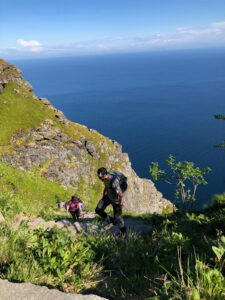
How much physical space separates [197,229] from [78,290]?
550 centimetres

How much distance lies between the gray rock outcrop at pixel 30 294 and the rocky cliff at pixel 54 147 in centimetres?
3430

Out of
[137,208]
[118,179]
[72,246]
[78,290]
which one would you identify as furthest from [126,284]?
[137,208]

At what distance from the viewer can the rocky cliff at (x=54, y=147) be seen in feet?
126

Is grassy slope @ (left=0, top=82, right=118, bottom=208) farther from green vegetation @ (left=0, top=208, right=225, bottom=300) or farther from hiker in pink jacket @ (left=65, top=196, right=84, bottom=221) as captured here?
green vegetation @ (left=0, top=208, right=225, bottom=300)

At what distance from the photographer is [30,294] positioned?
2973 millimetres

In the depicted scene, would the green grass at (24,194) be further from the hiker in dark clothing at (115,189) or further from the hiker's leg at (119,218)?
the hiker's leg at (119,218)

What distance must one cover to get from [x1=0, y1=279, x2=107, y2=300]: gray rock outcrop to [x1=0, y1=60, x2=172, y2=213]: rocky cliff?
34300 millimetres

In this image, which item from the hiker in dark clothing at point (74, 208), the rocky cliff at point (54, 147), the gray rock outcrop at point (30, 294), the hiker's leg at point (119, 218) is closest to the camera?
the gray rock outcrop at point (30, 294)

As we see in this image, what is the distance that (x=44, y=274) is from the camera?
375 centimetres

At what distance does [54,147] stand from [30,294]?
41166 millimetres

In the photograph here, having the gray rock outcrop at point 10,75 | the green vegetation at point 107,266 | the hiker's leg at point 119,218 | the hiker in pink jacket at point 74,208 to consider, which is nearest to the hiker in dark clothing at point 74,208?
the hiker in pink jacket at point 74,208

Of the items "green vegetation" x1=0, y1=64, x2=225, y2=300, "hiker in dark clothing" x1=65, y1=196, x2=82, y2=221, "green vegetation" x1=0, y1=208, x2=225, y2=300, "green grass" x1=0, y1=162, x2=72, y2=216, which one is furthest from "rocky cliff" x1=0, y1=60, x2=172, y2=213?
"green vegetation" x1=0, y1=208, x2=225, y2=300

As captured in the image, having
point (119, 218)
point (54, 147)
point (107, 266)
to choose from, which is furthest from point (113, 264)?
point (54, 147)

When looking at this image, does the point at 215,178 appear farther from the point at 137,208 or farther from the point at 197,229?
the point at 197,229
